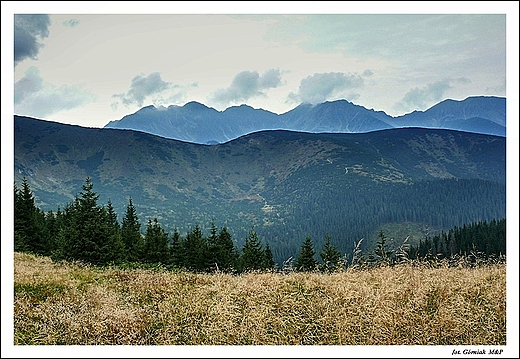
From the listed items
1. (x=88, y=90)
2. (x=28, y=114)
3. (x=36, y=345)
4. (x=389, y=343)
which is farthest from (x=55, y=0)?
(x=88, y=90)

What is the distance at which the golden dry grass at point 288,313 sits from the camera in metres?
5.66

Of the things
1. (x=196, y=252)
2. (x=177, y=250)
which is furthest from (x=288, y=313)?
(x=177, y=250)

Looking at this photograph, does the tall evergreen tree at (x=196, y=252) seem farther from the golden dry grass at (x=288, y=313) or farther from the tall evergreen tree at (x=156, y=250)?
the golden dry grass at (x=288, y=313)

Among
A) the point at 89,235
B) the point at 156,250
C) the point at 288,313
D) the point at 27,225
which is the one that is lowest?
the point at 156,250

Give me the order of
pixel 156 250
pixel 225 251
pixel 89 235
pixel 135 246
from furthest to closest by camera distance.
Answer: pixel 225 251 → pixel 135 246 → pixel 156 250 → pixel 89 235

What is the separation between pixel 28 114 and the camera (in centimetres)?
1611

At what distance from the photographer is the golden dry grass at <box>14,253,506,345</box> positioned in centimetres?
566

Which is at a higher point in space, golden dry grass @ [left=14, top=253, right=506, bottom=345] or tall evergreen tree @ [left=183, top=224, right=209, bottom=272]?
golden dry grass @ [left=14, top=253, right=506, bottom=345]

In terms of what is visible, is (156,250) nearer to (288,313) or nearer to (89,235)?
(89,235)

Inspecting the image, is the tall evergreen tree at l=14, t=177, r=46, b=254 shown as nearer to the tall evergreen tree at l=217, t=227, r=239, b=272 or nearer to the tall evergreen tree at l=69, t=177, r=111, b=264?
the tall evergreen tree at l=69, t=177, r=111, b=264

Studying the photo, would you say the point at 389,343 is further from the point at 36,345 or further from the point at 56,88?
the point at 56,88

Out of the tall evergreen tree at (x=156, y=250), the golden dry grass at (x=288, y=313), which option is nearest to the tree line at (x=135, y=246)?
the tall evergreen tree at (x=156, y=250)

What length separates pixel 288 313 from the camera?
6.08m

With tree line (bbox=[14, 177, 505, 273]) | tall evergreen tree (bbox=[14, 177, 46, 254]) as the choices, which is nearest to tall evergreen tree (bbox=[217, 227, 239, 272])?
tree line (bbox=[14, 177, 505, 273])
